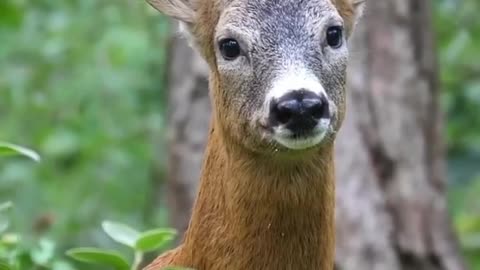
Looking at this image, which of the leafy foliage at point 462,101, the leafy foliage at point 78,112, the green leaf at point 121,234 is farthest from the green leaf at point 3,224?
the leafy foliage at point 462,101

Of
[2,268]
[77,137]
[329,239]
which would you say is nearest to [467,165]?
[77,137]

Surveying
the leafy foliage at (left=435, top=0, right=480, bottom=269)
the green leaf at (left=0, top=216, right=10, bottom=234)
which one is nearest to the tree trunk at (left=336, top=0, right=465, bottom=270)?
the leafy foliage at (left=435, top=0, right=480, bottom=269)

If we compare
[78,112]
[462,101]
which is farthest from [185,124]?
[462,101]

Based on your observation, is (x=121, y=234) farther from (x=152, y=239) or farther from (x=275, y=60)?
(x=275, y=60)

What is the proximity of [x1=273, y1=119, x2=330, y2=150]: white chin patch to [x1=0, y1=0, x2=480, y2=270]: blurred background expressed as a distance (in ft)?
13.1

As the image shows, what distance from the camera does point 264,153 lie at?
5.50m

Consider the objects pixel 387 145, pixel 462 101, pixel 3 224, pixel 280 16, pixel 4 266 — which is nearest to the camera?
pixel 4 266

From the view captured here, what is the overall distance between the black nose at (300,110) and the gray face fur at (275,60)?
0.24ft

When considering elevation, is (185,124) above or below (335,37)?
below

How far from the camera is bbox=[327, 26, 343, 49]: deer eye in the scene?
5504 millimetres

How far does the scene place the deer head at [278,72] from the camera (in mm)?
5129

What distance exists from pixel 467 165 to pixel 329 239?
16.1 ft

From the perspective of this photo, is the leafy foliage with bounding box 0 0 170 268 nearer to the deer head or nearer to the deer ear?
the deer ear

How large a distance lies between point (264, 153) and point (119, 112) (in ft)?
15.6
